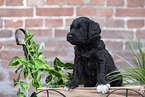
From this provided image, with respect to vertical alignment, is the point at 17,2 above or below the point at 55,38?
above

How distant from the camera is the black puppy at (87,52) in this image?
3.44ft

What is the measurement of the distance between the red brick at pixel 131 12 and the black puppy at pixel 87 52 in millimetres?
690

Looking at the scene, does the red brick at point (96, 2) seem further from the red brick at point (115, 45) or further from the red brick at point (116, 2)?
the red brick at point (115, 45)

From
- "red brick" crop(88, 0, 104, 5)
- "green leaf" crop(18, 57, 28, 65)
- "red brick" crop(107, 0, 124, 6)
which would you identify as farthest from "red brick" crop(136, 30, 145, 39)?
"green leaf" crop(18, 57, 28, 65)

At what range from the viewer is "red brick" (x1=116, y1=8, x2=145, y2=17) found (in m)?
1.71

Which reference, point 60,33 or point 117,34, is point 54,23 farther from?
point 117,34

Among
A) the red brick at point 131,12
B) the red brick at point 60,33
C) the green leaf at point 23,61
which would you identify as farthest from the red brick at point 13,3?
the red brick at point 131,12

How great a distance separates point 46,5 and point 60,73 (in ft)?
2.36

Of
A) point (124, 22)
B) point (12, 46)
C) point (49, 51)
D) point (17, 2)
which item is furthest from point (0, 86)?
point (124, 22)

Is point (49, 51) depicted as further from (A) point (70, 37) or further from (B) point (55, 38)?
(A) point (70, 37)

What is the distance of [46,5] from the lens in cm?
172

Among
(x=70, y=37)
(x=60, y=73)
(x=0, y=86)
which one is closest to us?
(x=70, y=37)

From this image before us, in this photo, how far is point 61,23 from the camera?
1.72 metres

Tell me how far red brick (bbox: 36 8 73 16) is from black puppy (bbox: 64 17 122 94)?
24.5 inches
